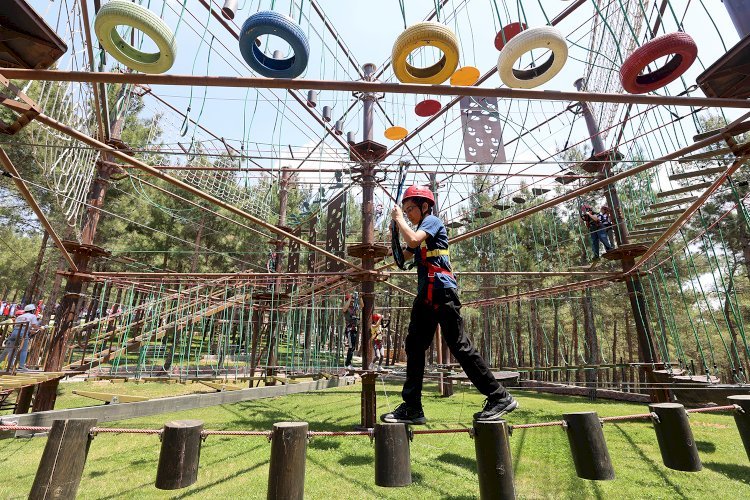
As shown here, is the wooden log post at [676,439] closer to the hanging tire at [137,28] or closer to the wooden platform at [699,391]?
the wooden platform at [699,391]

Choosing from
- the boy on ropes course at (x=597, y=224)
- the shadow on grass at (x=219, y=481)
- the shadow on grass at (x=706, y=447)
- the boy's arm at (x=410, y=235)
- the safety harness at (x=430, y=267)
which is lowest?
the shadow on grass at (x=219, y=481)

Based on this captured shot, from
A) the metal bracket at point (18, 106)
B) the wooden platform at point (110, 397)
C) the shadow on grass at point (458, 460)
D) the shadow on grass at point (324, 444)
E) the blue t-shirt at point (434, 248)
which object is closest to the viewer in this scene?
the blue t-shirt at point (434, 248)

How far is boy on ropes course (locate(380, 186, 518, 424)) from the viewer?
2.67m

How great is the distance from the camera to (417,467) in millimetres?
5160

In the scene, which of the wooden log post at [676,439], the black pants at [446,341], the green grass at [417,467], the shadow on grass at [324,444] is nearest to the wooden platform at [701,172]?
the green grass at [417,467]

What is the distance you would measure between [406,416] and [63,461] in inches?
84.8

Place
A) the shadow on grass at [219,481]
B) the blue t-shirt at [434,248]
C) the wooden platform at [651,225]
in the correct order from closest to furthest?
the blue t-shirt at [434,248] → the shadow on grass at [219,481] → the wooden platform at [651,225]

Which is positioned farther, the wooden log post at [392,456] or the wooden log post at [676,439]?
the wooden log post at [676,439]

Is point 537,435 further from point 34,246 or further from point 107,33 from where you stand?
point 34,246

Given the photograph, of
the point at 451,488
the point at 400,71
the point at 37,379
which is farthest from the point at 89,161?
the point at 451,488

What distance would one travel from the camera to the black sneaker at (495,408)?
249 cm

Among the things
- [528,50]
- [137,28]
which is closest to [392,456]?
[528,50]

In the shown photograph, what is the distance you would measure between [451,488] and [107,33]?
211 inches

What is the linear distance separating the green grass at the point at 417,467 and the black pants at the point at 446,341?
2.33 m
